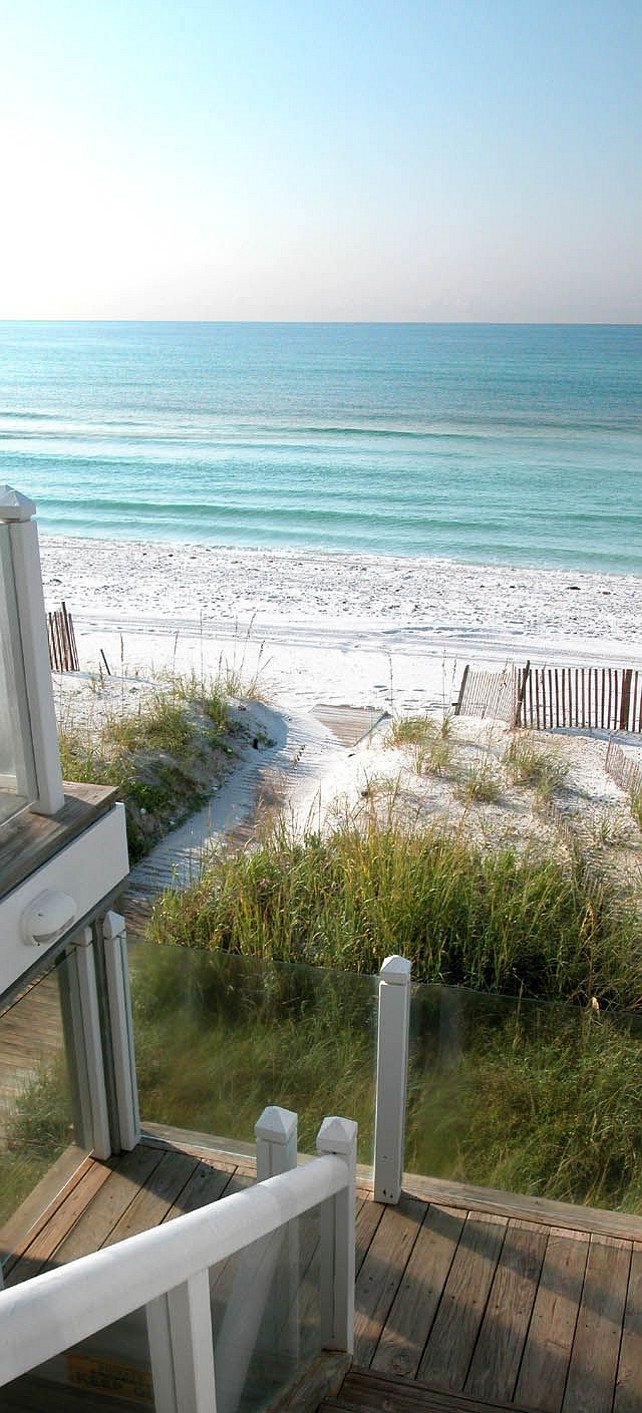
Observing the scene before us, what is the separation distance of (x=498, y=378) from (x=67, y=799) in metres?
69.5

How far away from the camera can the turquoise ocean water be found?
29.6 m

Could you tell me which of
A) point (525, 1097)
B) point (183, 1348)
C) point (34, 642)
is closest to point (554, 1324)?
point (525, 1097)

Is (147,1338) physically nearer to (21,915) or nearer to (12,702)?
(21,915)

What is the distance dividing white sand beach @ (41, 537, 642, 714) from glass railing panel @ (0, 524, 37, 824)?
35.6 ft

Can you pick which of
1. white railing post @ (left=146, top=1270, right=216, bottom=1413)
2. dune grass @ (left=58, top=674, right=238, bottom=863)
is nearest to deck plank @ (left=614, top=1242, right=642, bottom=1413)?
white railing post @ (left=146, top=1270, right=216, bottom=1413)

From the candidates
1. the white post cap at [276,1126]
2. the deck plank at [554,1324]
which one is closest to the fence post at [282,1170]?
the white post cap at [276,1126]

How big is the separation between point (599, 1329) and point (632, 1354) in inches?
5.5

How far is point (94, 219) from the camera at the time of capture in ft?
265

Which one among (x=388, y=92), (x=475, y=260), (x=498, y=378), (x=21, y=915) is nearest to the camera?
(x=21, y=915)

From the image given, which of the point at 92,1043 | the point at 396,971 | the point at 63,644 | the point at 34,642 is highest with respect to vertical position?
the point at 34,642

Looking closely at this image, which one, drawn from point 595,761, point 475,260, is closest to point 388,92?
point 475,260

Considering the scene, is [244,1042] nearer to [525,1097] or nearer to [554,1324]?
[525,1097]

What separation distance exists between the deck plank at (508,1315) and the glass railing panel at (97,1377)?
199cm

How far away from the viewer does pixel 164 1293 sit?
156 centimetres
